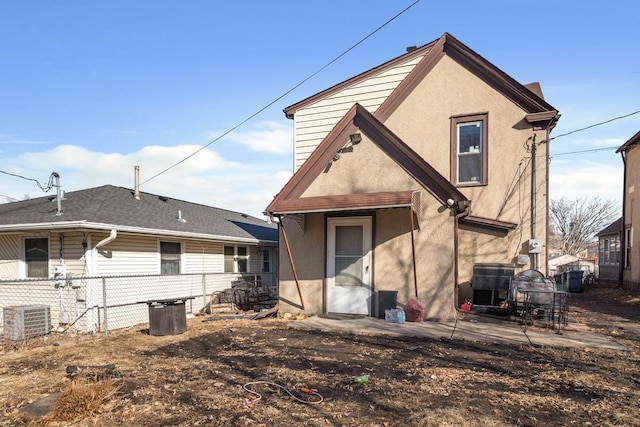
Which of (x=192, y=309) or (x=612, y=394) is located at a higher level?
(x=612, y=394)

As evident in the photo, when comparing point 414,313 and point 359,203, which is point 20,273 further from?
point 414,313

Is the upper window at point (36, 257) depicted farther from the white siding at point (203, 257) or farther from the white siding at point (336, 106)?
Answer: the white siding at point (336, 106)

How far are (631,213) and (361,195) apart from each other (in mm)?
15716

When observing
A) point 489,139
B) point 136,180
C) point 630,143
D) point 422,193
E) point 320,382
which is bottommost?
point 320,382

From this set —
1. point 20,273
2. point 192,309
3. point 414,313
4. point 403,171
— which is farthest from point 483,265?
point 20,273

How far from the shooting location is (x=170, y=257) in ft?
41.0

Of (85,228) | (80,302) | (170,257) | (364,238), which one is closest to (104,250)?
(85,228)

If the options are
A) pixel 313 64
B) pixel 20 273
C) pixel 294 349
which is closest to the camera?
pixel 294 349

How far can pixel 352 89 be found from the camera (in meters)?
12.8

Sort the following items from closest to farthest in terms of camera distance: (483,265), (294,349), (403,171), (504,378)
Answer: (504,378) → (294,349) → (403,171) → (483,265)

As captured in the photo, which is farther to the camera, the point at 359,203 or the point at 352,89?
the point at 352,89

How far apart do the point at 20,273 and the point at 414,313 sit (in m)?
10.6

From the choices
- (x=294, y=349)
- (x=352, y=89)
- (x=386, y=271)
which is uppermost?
(x=352, y=89)

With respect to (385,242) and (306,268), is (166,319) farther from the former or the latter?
(385,242)
